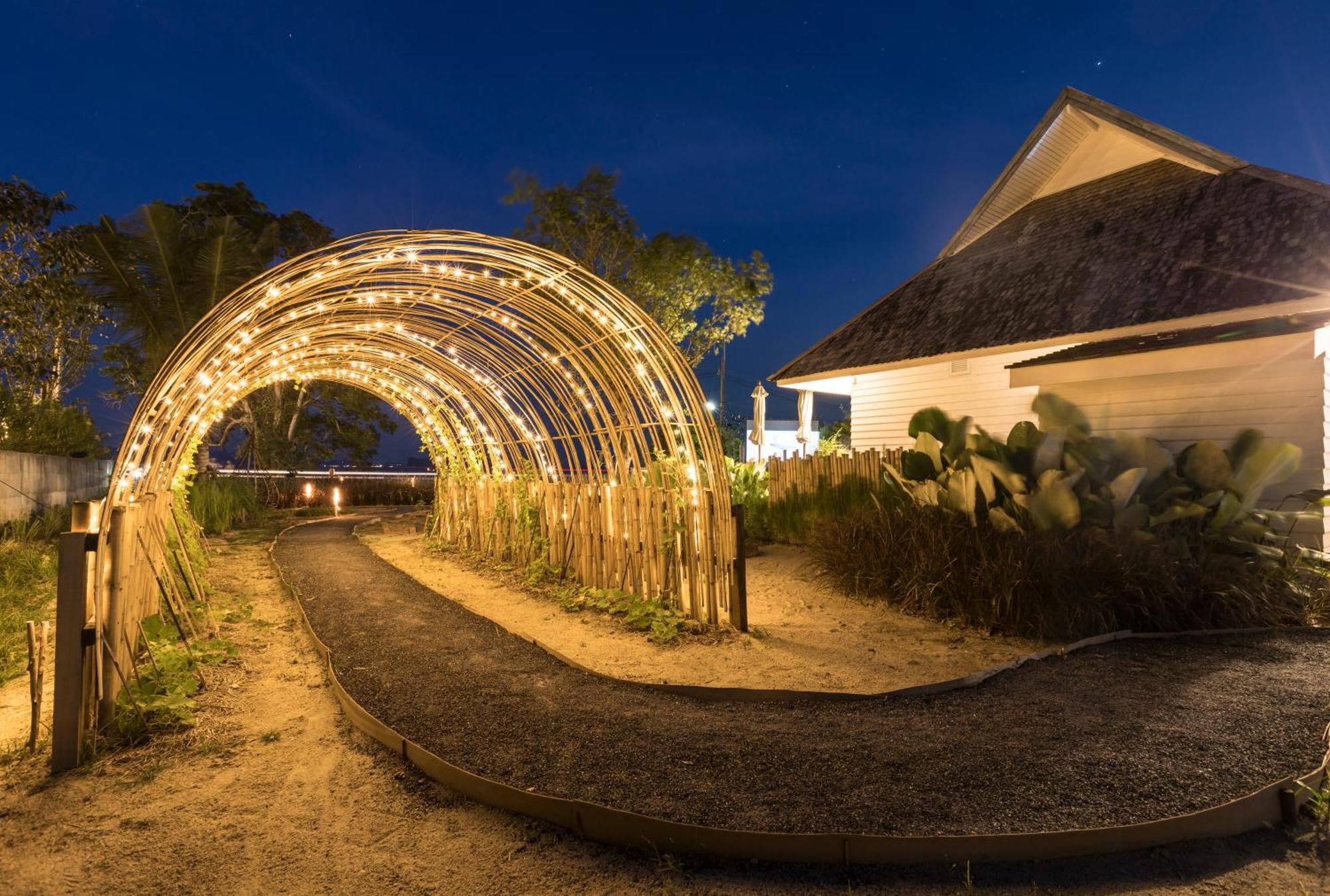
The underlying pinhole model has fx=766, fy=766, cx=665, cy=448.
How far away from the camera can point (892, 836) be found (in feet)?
9.14

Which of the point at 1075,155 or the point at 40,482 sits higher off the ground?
the point at 1075,155

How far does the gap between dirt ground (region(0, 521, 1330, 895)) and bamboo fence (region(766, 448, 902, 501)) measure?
21.9 ft

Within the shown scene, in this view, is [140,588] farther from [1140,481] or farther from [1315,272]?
[1315,272]

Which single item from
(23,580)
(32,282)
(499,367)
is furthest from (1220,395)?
(32,282)

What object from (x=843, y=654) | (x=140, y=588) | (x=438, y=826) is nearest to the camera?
(x=438, y=826)

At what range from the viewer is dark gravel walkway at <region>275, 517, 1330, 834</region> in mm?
3121

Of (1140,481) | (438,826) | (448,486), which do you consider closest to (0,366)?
(448,486)

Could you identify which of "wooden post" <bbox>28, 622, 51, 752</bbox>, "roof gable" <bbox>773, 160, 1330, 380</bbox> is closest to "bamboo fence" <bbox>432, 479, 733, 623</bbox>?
"wooden post" <bbox>28, 622, 51, 752</bbox>

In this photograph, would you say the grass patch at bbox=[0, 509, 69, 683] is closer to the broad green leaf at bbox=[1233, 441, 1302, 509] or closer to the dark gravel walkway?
the dark gravel walkway

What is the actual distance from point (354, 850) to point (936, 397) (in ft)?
34.9

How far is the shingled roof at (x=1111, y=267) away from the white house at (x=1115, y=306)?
0.08 feet

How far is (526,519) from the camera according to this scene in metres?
9.52

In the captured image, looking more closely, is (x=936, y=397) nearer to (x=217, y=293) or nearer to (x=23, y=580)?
(x=23, y=580)

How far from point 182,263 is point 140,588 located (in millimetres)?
9960
